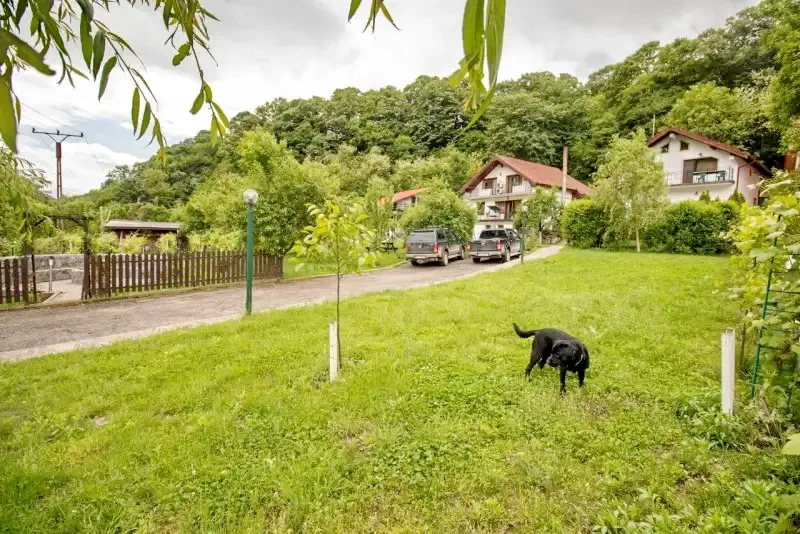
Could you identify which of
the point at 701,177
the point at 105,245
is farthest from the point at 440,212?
the point at 701,177

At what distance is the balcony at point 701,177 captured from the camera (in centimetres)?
2842

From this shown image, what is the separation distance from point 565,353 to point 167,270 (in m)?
11.2

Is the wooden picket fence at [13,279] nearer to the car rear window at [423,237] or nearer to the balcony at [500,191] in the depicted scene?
the car rear window at [423,237]

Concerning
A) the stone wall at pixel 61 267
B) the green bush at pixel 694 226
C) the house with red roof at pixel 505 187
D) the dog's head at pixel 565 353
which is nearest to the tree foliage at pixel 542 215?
the house with red roof at pixel 505 187

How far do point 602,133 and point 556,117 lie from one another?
5101 millimetres

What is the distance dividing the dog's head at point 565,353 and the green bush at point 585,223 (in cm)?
2020

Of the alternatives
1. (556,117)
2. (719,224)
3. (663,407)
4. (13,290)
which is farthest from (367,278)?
(556,117)

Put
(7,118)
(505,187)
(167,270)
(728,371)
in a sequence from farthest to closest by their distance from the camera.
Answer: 1. (505,187)
2. (167,270)
3. (728,371)
4. (7,118)

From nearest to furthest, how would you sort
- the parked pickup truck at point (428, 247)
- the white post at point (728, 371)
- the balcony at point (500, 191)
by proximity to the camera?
the white post at point (728, 371)
the parked pickup truck at point (428, 247)
the balcony at point (500, 191)

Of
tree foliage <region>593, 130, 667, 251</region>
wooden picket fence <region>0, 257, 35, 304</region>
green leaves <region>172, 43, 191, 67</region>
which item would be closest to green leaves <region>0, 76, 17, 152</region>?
green leaves <region>172, 43, 191, 67</region>

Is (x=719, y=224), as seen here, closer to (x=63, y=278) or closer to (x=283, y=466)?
(x=283, y=466)

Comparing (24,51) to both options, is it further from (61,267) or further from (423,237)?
(61,267)

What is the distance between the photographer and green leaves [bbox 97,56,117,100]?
1008 mm

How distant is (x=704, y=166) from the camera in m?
29.8
